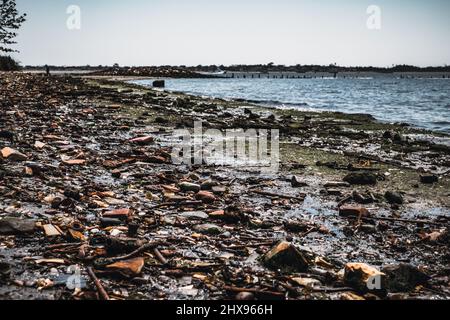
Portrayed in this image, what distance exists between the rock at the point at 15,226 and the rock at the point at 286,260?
2.41 m

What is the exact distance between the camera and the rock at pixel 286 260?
314cm

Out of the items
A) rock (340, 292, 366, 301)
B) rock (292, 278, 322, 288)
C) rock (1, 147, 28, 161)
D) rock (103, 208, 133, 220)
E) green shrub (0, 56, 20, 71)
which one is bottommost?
rock (340, 292, 366, 301)

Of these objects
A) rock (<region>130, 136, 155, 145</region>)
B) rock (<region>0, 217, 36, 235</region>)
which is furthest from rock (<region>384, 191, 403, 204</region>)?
rock (<region>130, 136, 155, 145</region>)

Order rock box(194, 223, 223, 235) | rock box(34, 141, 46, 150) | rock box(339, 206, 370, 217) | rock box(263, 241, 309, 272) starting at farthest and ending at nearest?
rock box(34, 141, 46, 150)
rock box(339, 206, 370, 217)
rock box(194, 223, 223, 235)
rock box(263, 241, 309, 272)

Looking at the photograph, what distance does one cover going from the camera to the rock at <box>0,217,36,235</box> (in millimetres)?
3373

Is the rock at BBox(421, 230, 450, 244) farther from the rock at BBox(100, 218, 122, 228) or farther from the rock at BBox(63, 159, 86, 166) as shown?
the rock at BBox(63, 159, 86, 166)

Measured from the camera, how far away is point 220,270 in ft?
10.1

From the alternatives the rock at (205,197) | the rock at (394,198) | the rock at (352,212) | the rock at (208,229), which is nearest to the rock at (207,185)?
the rock at (205,197)

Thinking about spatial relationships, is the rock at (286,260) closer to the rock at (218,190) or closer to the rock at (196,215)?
the rock at (196,215)

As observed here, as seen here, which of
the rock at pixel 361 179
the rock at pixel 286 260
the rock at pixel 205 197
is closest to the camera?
the rock at pixel 286 260

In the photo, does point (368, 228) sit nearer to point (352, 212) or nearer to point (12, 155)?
point (352, 212)

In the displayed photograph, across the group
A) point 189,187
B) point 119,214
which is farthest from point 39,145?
point 119,214

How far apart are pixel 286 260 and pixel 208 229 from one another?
1.07 meters
